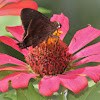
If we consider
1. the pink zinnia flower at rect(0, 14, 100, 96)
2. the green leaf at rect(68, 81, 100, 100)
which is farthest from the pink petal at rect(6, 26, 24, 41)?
the green leaf at rect(68, 81, 100, 100)

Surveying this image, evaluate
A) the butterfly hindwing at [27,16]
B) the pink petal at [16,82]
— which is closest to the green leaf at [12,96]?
the pink petal at [16,82]

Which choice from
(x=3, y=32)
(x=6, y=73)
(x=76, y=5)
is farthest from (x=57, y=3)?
(x=6, y=73)

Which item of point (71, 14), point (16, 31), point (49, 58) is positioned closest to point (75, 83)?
point (49, 58)

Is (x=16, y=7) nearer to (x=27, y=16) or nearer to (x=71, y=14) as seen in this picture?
(x=27, y=16)

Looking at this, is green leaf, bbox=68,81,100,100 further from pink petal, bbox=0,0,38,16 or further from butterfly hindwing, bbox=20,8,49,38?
pink petal, bbox=0,0,38,16

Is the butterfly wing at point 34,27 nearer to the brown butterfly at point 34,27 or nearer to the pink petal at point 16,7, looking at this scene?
the brown butterfly at point 34,27

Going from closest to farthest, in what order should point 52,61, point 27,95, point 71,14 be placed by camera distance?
point 27,95
point 52,61
point 71,14

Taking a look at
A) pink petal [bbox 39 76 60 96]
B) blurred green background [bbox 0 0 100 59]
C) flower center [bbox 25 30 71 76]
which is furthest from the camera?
blurred green background [bbox 0 0 100 59]
